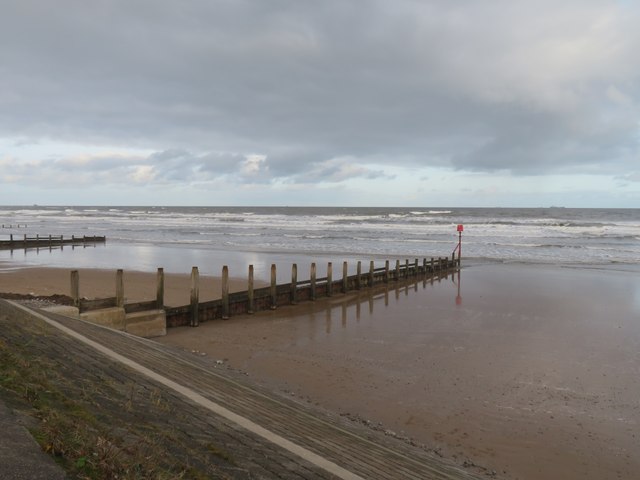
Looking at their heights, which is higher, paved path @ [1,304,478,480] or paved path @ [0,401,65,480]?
paved path @ [0,401,65,480]

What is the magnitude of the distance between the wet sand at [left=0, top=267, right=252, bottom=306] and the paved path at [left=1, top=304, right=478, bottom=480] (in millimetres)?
9700

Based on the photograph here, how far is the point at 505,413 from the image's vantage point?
8211mm

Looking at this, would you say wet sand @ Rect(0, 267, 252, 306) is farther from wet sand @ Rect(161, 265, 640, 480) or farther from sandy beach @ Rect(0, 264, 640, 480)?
wet sand @ Rect(161, 265, 640, 480)

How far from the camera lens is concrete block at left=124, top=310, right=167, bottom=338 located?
39.2ft

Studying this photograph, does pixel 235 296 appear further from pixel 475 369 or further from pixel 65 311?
pixel 475 369

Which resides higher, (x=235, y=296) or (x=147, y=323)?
(x=235, y=296)

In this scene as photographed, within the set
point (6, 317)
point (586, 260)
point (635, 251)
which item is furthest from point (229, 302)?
point (635, 251)

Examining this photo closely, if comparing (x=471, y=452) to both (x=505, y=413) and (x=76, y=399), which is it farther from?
(x=76, y=399)

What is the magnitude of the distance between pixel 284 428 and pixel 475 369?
6463 millimetres

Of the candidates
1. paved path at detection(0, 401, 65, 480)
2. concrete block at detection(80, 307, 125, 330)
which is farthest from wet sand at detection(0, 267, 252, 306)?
paved path at detection(0, 401, 65, 480)

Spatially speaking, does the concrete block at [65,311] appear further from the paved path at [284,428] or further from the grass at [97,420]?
the grass at [97,420]

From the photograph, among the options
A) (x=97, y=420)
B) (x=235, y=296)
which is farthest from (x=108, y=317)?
(x=97, y=420)

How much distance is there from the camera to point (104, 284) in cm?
2073

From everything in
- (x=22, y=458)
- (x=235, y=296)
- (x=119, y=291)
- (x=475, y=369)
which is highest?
(x=22, y=458)
